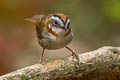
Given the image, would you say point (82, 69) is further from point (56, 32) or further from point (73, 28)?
point (73, 28)

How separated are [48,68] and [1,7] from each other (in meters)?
4.40

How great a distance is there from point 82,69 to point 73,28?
13.5 ft

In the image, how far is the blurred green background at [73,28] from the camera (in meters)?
7.84

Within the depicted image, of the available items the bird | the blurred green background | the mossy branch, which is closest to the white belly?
the bird

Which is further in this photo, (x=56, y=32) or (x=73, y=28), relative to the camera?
(x=73, y=28)

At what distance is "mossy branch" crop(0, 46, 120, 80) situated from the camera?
4.12 metres

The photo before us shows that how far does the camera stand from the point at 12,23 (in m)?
8.88

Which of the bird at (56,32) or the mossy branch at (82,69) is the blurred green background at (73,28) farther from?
the mossy branch at (82,69)

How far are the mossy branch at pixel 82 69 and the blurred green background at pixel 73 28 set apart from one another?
3.22 meters

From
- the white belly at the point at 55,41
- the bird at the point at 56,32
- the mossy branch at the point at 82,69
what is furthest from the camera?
the white belly at the point at 55,41

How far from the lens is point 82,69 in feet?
14.3

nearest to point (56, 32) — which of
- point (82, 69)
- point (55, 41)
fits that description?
point (55, 41)

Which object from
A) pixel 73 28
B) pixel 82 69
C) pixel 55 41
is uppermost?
pixel 73 28

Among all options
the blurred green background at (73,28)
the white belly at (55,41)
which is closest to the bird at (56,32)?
the white belly at (55,41)
